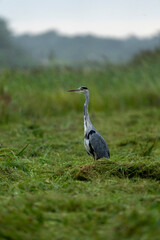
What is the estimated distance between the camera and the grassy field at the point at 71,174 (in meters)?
2.45

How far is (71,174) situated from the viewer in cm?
387

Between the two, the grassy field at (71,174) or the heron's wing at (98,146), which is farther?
the heron's wing at (98,146)

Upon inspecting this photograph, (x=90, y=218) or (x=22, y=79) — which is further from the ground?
(x=22, y=79)

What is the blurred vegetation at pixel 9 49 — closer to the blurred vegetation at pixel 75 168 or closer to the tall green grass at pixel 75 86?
the tall green grass at pixel 75 86

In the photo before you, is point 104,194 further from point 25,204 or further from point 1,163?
point 1,163

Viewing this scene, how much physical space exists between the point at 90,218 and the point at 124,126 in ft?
17.3

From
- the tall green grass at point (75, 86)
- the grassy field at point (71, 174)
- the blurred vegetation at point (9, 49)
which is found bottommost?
the grassy field at point (71, 174)

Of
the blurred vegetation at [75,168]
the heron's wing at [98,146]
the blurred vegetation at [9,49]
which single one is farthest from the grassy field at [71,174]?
the blurred vegetation at [9,49]

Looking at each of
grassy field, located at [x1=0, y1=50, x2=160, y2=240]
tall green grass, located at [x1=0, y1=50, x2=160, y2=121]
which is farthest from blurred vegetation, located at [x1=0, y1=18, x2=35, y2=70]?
grassy field, located at [x1=0, y1=50, x2=160, y2=240]

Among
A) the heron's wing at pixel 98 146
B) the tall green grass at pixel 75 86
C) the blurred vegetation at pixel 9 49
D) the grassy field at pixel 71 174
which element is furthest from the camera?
the blurred vegetation at pixel 9 49

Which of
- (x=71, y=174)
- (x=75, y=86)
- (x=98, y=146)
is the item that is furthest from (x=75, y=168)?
(x=75, y=86)

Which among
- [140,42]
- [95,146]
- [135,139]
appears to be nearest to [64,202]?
[95,146]

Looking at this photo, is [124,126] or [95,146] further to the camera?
[124,126]

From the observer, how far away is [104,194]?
3225 mm
